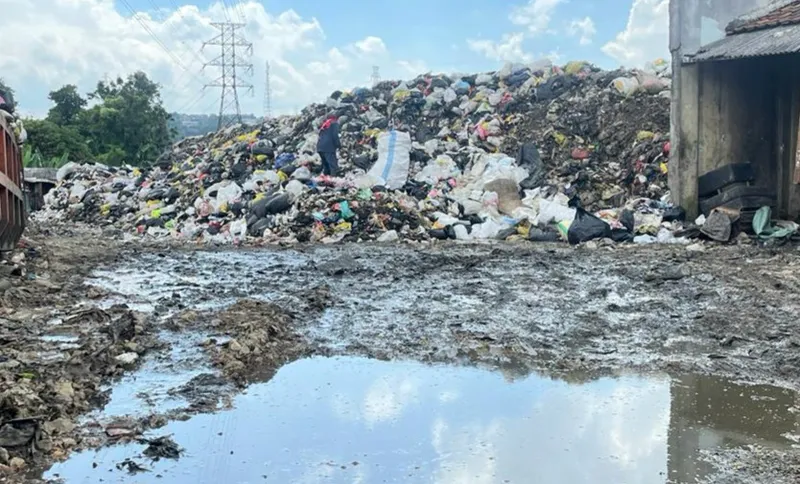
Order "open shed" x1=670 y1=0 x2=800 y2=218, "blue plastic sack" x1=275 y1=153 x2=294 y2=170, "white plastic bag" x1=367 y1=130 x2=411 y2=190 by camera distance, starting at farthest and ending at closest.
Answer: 1. "blue plastic sack" x1=275 y1=153 x2=294 y2=170
2. "white plastic bag" x1=367 y1=130 x2=411 y2=190
3. "open shed" x1=670 y1=0 x2=800 y2=218

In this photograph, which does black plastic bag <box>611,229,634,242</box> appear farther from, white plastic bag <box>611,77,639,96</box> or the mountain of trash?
white plastic bag <box>611,77,639,96</box>

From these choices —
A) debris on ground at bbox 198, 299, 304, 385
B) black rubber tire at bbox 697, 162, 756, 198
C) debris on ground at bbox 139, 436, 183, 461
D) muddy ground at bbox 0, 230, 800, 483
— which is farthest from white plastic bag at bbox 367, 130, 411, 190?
debris on ground at bbox 139, 436, 183, 461

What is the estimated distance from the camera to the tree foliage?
32688 millimetres

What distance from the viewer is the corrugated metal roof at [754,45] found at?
866cm

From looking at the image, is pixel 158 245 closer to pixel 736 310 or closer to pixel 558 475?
pixel 736 310

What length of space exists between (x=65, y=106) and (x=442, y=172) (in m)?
27.5

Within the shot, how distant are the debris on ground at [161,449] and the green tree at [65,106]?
3410 centimetres

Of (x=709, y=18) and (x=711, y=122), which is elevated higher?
(x=709, y=18)

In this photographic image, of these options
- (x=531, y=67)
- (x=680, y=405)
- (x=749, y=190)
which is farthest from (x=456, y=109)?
(x=680, y=405)

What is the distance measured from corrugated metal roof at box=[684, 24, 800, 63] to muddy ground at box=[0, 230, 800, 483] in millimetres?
2494

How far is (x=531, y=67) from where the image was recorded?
16.6 meters

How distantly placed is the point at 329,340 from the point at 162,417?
175 centimetres

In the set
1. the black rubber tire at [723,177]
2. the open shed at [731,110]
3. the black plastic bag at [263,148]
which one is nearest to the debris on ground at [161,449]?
the open shed at [731,110]

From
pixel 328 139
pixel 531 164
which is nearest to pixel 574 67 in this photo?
pixel 531 164
